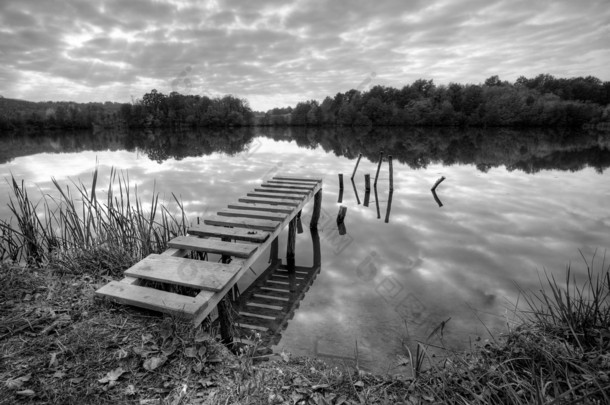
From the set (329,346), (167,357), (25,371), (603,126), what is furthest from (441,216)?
(603,126)

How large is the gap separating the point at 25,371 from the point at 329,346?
12.6ft

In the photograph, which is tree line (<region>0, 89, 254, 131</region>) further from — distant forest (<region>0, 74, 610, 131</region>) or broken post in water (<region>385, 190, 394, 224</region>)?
broken post in water (<region>385, 190, 394, 224</region>)

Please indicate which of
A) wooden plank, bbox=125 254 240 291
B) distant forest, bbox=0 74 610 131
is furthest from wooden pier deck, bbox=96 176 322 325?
distant forest, bbox=0 74 610 131

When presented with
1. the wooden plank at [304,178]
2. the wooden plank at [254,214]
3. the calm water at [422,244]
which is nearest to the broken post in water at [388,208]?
the calm water at [422,244]

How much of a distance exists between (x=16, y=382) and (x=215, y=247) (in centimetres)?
311

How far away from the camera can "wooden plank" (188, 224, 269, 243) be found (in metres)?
6.13

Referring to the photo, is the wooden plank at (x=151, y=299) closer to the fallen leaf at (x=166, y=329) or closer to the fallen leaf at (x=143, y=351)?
the fallen leaf at (x=166, y=329)

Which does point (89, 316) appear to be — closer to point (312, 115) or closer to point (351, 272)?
point (351, 272)

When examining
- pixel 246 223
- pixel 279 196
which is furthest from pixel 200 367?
pixel 279 196

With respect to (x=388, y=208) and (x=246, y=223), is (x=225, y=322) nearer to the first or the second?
(x=246, y=223)

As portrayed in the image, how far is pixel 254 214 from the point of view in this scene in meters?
7.61

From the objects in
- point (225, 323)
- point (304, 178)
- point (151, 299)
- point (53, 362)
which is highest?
point (304, 178)

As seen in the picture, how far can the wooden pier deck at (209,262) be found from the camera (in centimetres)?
396

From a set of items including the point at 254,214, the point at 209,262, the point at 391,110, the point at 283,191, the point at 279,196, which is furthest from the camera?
the point at 391,110
